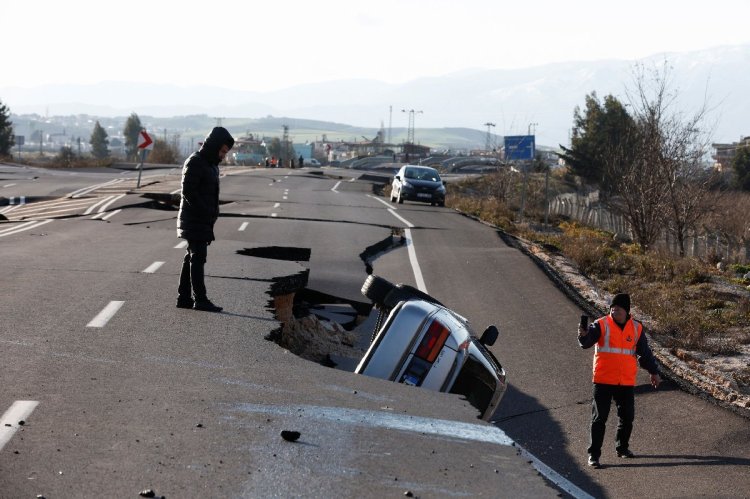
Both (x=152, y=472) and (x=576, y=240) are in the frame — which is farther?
(x=576, y=240)

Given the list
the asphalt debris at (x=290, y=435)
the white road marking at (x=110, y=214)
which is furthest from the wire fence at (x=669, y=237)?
the asphalt debris at (x=290, y=435)

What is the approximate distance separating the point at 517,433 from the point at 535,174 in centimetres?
8065

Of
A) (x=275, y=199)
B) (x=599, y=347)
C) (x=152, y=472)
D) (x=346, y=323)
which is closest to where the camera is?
(x=152, y=472)

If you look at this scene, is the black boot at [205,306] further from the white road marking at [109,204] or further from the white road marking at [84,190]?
the white road marking at [84,190]

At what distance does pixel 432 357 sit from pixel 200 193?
4.16m

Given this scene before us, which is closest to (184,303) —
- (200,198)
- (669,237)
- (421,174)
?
(200,198)

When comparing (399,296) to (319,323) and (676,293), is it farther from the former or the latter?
(676,293)

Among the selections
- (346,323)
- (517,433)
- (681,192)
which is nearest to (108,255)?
(346,323)

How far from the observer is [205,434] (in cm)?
678

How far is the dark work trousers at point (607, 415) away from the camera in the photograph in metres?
9.33

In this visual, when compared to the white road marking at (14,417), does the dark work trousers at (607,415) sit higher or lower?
lower

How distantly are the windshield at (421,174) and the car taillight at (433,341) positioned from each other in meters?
33.8

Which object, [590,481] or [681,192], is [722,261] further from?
[590,481]

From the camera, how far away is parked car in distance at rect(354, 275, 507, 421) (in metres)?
8.23
